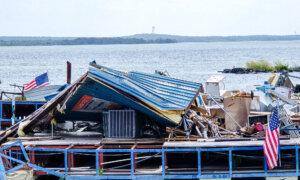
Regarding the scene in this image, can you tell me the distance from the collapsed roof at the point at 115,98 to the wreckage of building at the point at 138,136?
0.04 m

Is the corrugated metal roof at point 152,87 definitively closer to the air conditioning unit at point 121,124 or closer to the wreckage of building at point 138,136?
the wreckage of building at point 138,136

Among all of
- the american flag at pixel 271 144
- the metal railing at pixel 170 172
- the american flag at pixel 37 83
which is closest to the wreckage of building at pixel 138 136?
the metal railing at pixel 170 172

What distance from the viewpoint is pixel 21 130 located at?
27.4 m

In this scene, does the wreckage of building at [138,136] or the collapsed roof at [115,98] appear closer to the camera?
the wreckage of building at [138,136]

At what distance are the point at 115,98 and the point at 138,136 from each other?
1.72m

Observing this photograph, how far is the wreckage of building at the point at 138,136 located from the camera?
24297mm

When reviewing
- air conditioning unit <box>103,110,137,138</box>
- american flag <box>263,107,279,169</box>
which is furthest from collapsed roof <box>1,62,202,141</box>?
american flag <box>263,107,279,169</box>

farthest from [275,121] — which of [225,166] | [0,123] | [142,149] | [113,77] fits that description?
[0,123]

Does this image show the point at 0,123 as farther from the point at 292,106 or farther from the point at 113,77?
the point at 292,106

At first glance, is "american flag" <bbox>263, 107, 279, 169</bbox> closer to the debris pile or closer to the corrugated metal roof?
the debris pile

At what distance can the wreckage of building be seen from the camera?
79.7 ft

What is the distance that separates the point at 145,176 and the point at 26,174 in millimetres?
4556

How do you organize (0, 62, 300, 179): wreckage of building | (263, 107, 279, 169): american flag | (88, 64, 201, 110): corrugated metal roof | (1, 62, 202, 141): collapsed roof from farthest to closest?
(88, 64, 201, 110): corrugated metal roof, (1, 62, 202, 141): collapsed roof, (0, 62, 300, 179): wreckage of building, (263, 107, 279, 169): american flag

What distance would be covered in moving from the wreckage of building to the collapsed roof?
1.5 inches
